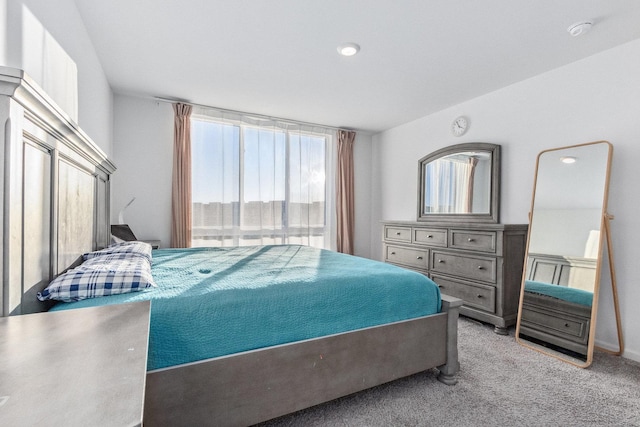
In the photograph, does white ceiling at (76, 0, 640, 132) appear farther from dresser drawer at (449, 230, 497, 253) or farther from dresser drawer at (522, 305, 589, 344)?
dresser drawer at (522, 305, 589, 344)

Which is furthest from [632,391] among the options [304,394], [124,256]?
[124,256]

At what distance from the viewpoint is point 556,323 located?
2457 millimetres

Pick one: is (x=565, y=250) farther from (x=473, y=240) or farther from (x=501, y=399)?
(x=501, y=399)

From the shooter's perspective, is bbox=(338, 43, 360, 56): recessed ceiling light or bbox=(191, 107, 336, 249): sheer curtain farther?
bbox=(191, 107, 336, 249): sheer curtain

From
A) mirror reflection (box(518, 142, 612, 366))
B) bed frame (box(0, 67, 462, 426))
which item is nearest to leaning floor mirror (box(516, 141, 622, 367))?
mirror reflection (box(518, 142, 612, 366))

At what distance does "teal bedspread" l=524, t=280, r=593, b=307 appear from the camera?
2338 mm

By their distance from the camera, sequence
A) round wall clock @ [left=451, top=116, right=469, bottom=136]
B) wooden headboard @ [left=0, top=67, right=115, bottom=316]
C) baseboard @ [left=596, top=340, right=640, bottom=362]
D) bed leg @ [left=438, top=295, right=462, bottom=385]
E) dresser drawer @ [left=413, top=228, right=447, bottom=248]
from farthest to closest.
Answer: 1. round wall clock @ [left=451, top=116, right=469, bottom=136]
2. dresser drawer @ [left=413, top=228, right=447, bottom=248]
3. baseboard @ [left=596, top=340, right=640, bottom=362]
4. bed leg @ [left=438, top=295, right=462, bottom=385]
5. wooden headboard @ [left=0, top=67, right=115, bottom=316]

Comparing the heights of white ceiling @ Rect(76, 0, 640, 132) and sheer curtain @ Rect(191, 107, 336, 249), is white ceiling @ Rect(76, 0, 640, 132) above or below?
above

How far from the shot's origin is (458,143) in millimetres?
3738

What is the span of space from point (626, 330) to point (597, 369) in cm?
50

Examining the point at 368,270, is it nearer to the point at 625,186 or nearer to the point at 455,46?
the point at 455,46

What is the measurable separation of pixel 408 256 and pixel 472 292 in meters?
0.89

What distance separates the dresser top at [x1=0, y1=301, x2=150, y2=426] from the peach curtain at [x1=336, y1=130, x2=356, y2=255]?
3991mm

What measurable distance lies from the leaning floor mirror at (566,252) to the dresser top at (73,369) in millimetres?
2821
